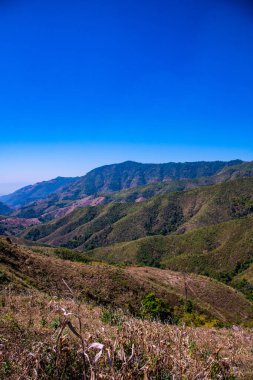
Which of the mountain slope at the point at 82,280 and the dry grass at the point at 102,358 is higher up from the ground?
the dry grass at the point at 102,358

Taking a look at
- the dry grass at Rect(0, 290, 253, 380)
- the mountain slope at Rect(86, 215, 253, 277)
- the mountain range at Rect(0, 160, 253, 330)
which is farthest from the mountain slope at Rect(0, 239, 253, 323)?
the mountain slope at Rect(86, 215, 253, 277)

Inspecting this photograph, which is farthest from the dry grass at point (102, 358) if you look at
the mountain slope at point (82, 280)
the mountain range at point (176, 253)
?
the mountain range at point (176, 253)

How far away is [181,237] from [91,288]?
10625 centimetres

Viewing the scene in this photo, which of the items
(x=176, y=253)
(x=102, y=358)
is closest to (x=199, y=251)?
(x=176, y=253)

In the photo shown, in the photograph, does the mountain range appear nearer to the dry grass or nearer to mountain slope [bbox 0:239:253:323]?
mountain slope [bbox 0:239:253:323]

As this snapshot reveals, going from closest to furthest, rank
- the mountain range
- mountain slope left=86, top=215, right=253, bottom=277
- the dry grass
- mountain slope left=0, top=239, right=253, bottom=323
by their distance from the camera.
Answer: the dry grass → mountain slope left=0, top=239, right=253, bottom=323 → the mountain range → mountain slope left=86, top=215, right=253, bottom=277

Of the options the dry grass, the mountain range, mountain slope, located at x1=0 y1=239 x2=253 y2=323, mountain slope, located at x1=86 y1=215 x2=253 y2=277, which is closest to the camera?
the dry grass

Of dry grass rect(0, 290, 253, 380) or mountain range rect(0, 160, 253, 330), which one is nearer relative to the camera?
dry grass rect(0, 290, 253, 380)

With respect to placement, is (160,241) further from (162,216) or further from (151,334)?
(151,334)

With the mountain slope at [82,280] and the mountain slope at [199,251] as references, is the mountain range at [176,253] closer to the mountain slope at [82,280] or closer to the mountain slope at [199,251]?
the mountain slope at [199,251]

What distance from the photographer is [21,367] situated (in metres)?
3.35

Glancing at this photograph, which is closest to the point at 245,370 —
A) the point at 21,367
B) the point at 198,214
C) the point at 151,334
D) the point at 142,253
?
the point at 151,334

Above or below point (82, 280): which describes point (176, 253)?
below

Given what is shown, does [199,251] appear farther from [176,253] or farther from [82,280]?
[82,280]
